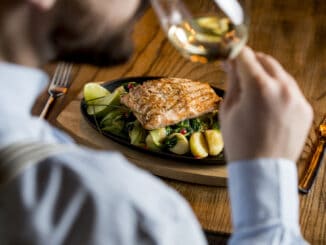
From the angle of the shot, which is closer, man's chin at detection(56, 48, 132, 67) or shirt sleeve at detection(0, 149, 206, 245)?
shirt sleeve at detection(0, 149, 206, 245)

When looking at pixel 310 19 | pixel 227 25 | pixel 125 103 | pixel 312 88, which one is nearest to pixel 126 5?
pixel 227 25

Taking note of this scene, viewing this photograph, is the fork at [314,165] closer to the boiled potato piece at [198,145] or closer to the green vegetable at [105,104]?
the boiled potato piece at [198,145]

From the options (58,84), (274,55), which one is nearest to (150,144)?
(58,84)

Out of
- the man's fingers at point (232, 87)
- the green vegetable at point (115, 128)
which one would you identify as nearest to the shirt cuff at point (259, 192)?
the man's fingers at point (232, 87)

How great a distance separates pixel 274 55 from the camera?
1840mm

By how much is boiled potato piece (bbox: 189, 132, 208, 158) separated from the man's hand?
414 mm

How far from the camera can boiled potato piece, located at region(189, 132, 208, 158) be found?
139 centimetres

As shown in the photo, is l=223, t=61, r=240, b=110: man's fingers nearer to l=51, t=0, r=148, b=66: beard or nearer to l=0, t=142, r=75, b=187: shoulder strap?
l=51, t=0, r=148, b=66: beard

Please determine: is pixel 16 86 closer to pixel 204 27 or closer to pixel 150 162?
pixel 204 27

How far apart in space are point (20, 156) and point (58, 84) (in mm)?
994

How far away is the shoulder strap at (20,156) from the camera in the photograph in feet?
2.14

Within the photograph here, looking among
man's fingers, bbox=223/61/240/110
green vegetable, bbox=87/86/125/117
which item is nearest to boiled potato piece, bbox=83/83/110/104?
green vegetable, bbox=87/86/125/117

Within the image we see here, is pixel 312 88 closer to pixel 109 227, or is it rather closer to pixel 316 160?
pixel 316 160

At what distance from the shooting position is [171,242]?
0.71 metres
